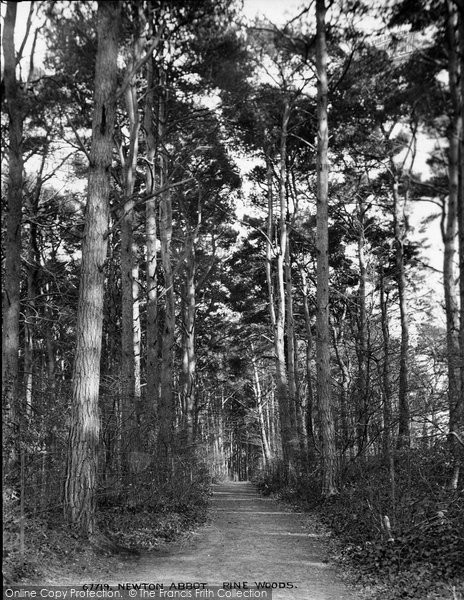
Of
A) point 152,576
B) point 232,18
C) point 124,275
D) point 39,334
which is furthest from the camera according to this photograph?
point 39,334

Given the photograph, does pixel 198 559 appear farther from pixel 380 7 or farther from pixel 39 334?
pixel 39 334

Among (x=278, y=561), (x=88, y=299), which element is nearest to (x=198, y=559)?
(x=278, y=561)

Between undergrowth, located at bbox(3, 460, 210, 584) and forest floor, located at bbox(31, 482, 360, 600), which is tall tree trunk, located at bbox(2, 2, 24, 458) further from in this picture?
forest floor, located at bbox(31, 482, 360, 600)

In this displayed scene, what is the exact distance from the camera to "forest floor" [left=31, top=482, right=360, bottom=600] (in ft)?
19.3

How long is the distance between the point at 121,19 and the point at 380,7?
491cm

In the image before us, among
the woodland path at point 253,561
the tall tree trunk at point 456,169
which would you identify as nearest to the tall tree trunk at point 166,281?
the woodland path at point 253,561

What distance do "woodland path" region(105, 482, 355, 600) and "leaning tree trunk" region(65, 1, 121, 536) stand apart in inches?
46.4

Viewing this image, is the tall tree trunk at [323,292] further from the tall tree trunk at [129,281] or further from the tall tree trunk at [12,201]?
the tall tree trunk at [12,201]

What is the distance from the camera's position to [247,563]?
7047 mm

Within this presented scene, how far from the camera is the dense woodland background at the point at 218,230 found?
7355 millimetres

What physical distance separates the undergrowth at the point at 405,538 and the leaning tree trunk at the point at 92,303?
3543mm

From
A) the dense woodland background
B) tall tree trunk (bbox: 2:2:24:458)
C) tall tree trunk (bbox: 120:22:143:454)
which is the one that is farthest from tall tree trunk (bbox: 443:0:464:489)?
tall tree trunk (bbox: 2:2:24:458)

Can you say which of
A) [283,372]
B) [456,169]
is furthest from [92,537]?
[283,372]

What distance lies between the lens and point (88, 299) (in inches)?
290
